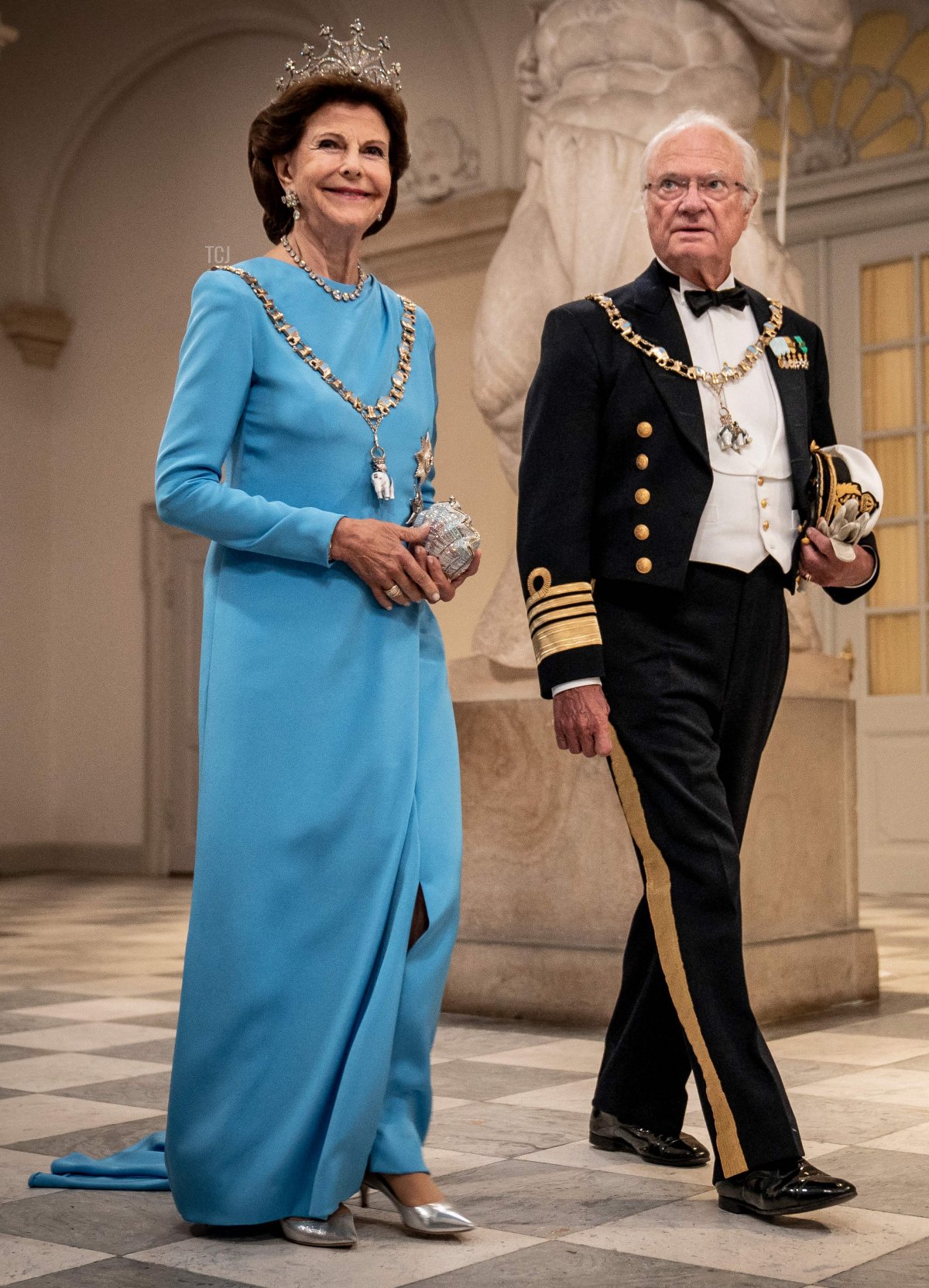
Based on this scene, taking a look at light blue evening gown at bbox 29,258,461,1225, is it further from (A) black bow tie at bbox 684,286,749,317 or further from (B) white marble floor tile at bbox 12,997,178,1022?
(B) white marble floor tile at bbox 12,997,178,1022

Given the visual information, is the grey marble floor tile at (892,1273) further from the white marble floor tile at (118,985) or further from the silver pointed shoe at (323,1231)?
the white marble floor tile at (118,985)

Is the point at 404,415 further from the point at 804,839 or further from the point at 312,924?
the point at 804,839

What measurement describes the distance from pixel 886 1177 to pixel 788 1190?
41 centimetres

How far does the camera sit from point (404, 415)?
2.77 m

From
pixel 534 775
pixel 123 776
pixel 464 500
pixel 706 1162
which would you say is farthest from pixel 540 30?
pixel 123 776

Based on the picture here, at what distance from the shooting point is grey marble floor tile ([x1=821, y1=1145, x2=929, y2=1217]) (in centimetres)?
279

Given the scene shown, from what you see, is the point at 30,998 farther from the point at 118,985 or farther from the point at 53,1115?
the point at 53,1115

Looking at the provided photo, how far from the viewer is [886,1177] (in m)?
2.99

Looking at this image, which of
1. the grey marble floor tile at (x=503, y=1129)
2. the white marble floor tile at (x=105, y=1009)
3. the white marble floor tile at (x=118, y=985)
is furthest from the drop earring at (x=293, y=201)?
the white marble floor tile at (x=118, y=985)

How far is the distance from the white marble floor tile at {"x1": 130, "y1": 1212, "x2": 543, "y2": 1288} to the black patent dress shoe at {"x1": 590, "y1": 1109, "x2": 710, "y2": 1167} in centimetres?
58

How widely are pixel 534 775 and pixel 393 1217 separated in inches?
90.7

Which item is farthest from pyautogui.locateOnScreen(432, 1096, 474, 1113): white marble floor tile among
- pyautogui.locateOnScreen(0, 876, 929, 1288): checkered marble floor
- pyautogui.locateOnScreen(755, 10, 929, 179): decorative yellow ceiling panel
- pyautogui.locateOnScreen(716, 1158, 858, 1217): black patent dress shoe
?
pyautogui.locateOnScreen(755, 10, 929, 179): decorative yellow ceiling panel

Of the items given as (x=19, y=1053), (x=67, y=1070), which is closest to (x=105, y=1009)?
(x=19, y=1053)

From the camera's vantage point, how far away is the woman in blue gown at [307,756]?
Answer: 8.41ft
